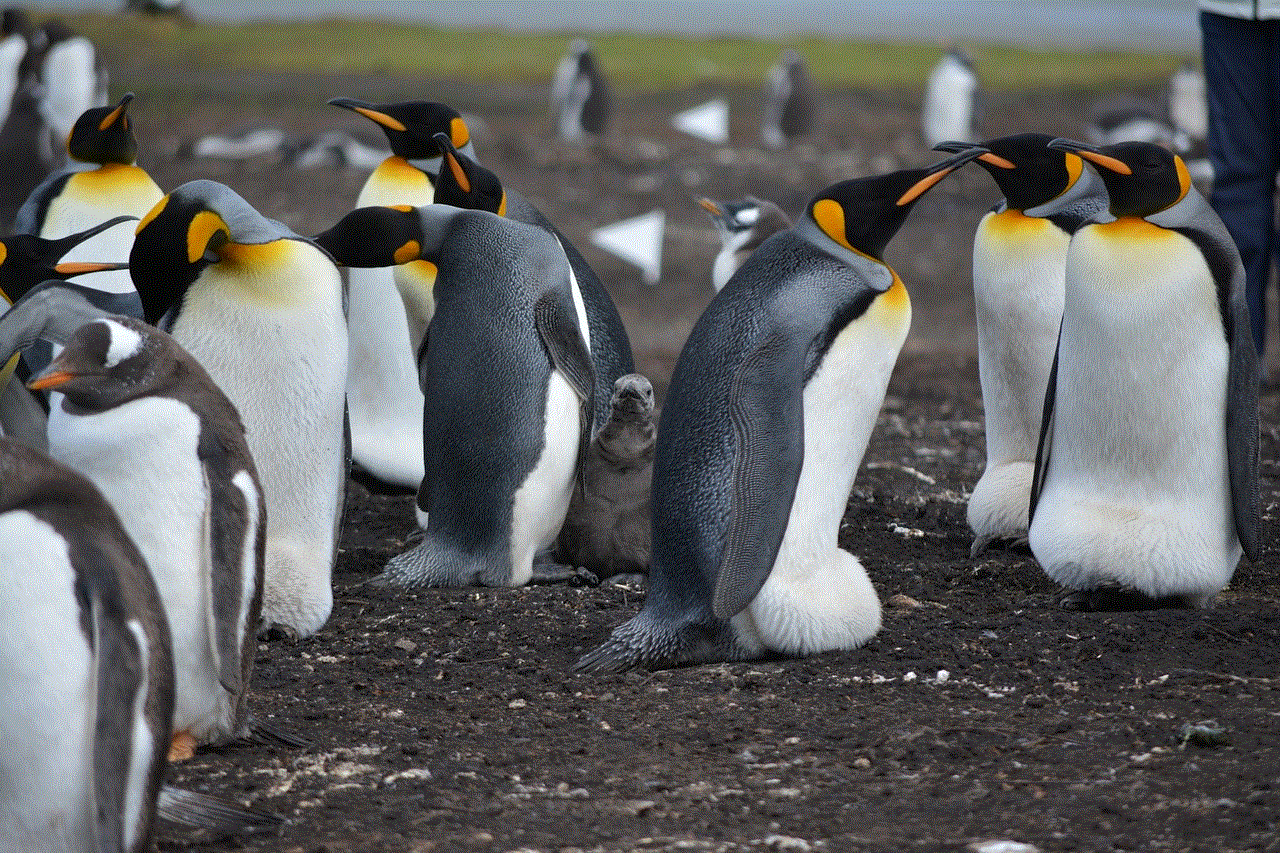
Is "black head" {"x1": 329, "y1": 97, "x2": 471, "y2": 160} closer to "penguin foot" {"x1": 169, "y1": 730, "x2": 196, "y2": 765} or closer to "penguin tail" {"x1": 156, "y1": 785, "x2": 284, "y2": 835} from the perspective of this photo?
"penguin foot" {"x1": 169, "y1": 730, "x2": 196, "y2": 765}

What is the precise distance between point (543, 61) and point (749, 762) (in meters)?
21.8

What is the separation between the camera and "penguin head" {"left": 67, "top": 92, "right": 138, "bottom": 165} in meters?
4.82

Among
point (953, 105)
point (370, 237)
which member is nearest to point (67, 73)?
point (953, 105)

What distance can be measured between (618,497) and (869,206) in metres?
1.18

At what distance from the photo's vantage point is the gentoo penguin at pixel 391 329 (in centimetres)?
493

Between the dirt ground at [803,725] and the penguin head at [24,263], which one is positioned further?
the penguin head at [24,263]

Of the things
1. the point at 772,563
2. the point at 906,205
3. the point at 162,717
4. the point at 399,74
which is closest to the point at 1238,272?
the point at 906,205

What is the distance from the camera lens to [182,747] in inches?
110

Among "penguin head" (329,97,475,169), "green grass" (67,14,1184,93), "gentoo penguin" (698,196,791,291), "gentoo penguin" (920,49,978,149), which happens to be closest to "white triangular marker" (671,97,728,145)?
"gentoo penguin" (920,49,978,149)

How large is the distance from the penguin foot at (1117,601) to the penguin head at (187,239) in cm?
209

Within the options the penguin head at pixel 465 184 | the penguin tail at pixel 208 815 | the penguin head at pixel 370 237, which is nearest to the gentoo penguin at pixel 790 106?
the penguin head at pixel 465 184

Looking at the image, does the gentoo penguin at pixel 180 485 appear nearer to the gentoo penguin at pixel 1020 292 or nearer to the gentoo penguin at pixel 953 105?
the gentoo penguin at pixel 1020 292

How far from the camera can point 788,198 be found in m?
11.1

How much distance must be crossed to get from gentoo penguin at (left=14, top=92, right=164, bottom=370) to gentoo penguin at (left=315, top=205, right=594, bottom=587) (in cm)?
109
